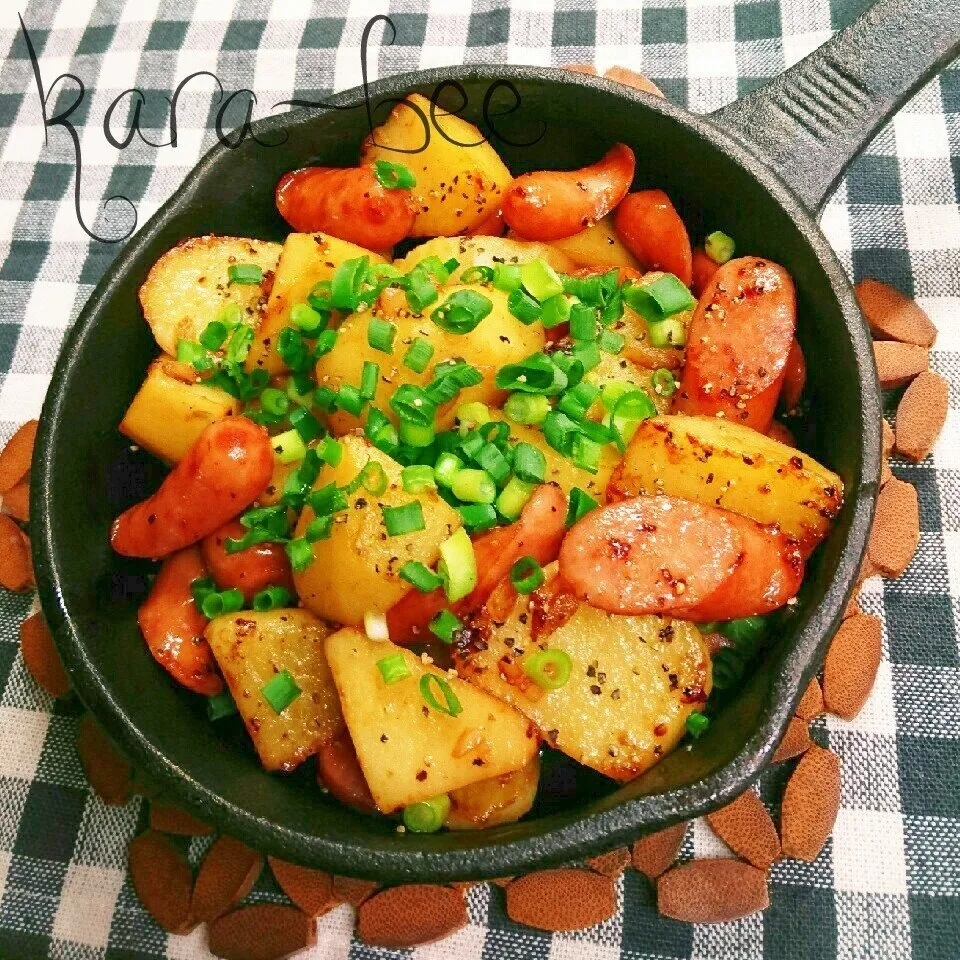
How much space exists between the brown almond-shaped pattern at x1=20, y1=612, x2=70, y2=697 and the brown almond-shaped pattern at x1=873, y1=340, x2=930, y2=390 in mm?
2183

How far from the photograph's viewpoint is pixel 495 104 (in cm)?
212

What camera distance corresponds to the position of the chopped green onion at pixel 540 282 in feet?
6.15

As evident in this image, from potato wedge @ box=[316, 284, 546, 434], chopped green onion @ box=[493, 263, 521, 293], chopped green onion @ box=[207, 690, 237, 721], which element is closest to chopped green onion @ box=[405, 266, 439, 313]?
potato wedge @ box=[316, 284, 546, 434]

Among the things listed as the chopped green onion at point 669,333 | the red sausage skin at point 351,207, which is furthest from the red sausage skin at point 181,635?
the chopped green onion at point 669,333

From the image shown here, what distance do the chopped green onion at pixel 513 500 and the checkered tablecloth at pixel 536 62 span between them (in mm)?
919

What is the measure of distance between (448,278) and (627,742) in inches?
38.2

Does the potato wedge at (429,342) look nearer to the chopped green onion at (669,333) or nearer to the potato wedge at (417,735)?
the chopped green onion at (669,333)

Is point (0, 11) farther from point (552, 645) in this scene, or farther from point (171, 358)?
point (552, 645)

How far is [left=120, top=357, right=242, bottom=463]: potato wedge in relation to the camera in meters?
1.84

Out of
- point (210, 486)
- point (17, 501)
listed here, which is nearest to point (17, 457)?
point (17, 501)

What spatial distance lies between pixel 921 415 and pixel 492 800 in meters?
1.48

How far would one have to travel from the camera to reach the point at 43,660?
2273 millimetres

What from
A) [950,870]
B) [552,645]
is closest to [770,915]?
[950,870]

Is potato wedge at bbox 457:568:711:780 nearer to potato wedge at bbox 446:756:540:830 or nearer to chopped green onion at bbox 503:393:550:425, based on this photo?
potato wedge at bbox 446:756:540:830
